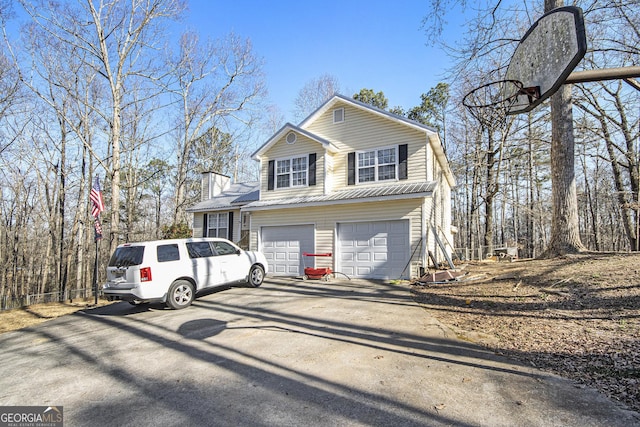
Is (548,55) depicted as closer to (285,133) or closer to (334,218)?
(334,218)

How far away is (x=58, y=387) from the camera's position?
4.12 m

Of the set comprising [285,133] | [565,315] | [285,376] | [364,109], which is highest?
[364,109]

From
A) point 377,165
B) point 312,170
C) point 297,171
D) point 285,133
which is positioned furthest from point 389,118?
point 285,133

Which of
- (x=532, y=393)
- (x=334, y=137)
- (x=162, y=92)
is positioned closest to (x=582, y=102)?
(x=334, y=137)

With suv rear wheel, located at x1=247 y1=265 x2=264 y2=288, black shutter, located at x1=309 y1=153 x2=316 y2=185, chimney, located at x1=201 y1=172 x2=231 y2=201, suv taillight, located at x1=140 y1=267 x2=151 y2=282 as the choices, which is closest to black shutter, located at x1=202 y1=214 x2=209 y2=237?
chimney, located at x1=201 y1=172 x2=231 y2=201

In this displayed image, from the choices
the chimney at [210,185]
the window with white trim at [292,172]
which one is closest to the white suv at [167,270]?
the window with white trim at [292,172]

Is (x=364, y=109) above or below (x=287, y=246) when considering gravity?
above

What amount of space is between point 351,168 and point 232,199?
727cm

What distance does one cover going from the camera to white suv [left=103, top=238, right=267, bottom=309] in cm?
745

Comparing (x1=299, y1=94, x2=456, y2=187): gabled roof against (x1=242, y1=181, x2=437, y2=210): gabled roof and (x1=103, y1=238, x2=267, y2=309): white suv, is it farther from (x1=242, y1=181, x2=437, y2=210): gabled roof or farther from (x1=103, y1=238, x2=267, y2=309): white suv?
(x1=103, y1=238, x2=267, y2=309): white suv

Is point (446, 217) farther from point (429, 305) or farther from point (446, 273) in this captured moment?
point (429, 305)

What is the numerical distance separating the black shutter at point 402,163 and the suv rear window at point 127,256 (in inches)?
367

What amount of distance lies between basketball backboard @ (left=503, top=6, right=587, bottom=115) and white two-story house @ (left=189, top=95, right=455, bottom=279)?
255 inches

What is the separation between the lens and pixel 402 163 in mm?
12828
